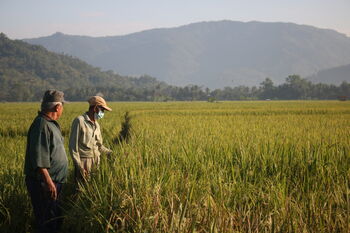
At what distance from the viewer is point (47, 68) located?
135 m

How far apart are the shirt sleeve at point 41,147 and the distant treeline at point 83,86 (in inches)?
2795

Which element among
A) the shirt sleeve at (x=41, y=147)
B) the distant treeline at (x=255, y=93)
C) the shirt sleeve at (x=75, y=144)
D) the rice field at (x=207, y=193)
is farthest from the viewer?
the distant treeline at (x=255, y=93)

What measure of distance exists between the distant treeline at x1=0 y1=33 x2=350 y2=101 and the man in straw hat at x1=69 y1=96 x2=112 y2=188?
69.8 m

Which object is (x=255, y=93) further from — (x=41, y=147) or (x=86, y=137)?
(x=41, y=147)

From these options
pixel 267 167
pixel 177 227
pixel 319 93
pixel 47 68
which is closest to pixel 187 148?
pixel 267 167

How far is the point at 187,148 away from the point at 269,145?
4.37 feet

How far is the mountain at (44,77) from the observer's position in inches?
3971

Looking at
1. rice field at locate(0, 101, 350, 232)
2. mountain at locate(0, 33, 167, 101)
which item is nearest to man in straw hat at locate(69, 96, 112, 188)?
rice field at locate(0, 101, 350, 232)

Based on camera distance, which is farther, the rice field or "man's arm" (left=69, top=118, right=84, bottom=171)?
"man's arm" (left=69, top=118, right=84, bottom=171)

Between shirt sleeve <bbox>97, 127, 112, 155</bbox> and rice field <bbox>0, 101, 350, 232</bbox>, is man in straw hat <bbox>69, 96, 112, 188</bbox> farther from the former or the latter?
rice field <bbox>0, 101, 350, 232</bbox>

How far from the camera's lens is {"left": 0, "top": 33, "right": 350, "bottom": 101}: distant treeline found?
95188 millimetres

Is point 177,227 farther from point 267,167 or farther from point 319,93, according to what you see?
point 319,93

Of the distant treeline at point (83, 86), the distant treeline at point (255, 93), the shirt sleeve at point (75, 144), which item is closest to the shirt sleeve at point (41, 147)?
the shirt sleeve at point (75, 144)

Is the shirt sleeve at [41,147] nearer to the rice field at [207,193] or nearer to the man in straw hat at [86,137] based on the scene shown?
the rice field at [207,193]
